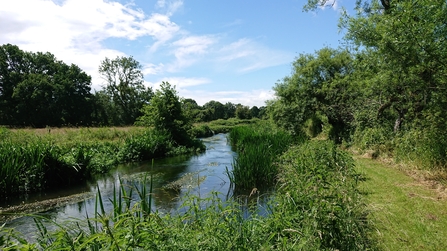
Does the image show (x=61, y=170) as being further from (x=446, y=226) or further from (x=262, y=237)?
(x=446, y=226)

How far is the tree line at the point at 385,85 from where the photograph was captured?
18.9 feet

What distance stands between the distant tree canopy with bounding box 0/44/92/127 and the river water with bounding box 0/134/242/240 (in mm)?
26222

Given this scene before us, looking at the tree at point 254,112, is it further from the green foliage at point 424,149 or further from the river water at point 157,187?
the green foliage at point 424,149

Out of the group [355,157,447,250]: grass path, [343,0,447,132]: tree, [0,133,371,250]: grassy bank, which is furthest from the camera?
[343,0,447,132]: tree

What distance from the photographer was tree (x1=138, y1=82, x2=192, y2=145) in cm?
1678

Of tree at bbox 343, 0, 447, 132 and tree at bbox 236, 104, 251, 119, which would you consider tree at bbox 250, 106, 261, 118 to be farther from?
tree at bbox 343, 0, 447, 132

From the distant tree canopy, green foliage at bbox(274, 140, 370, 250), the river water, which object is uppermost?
the distant tree canopy

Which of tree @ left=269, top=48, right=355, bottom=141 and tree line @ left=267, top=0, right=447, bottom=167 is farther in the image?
tree @ left=269, top=48, right=355, bottom=141

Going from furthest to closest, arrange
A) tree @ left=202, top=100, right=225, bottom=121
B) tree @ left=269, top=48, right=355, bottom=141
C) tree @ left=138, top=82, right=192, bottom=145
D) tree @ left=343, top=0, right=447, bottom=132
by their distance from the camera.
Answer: tree @ left=202, top=100, right=225, bottom=121 < tree @ left=138, top=82, right=192, bottom=145 < tree @ left=269, top=48, right=355, bottom=141 < tree @ left=343, top=0, right=447, bottom=132

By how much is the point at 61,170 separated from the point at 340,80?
13.1m

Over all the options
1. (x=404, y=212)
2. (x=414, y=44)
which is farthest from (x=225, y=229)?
(x=414, y=44)

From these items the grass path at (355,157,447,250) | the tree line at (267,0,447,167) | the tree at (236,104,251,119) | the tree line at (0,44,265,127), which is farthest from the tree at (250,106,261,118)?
the grass path at (355,157,447,250)

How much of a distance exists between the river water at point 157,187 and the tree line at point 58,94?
18.4 meters

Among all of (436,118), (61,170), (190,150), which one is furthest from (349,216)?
(190,150)
